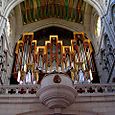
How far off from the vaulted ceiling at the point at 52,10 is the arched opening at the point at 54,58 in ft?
4.69

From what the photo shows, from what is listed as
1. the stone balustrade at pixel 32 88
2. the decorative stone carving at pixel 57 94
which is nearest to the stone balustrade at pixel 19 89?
the stone balustrade at pixel 32 88

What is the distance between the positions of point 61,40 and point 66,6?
9.68 ft

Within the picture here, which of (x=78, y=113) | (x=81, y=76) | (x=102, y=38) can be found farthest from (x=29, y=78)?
(x=78, y=113)

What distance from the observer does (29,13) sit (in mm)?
19625

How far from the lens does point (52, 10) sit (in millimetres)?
20297

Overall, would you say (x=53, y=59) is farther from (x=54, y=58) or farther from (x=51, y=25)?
(x=51, y=25)

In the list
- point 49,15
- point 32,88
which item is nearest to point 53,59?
point 49,15

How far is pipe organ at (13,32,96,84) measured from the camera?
52.3ft

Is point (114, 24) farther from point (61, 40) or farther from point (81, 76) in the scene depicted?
point (61, 40)

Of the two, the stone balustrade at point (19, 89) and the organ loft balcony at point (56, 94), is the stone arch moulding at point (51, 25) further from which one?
the stone balustrade at point (19, 89)

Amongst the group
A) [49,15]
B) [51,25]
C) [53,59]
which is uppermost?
[49,15]

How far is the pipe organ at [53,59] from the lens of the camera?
15953 millimetres

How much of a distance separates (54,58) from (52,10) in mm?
4573

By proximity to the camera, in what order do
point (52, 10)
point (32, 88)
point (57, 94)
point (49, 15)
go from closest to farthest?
1. point (57, 94)
2. point (32, 88)
3. point (52, 10)
4. point (49, 15)
